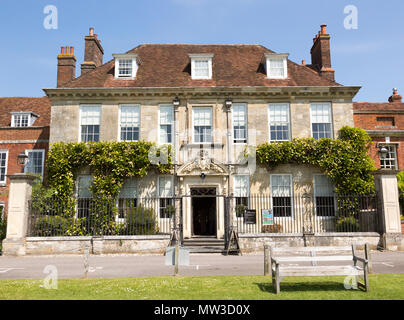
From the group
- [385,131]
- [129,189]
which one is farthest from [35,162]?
[385,131]

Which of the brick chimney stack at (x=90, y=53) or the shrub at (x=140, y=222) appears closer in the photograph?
the shrub at (x=140, y=222)

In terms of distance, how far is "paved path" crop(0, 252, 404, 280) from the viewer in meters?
9.65

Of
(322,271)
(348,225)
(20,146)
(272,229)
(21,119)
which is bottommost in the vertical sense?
(322,271)

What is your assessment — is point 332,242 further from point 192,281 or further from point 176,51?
point 176,51

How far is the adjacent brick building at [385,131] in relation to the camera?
21172mm

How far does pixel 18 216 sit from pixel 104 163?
198 inches

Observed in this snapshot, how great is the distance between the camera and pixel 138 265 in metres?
11.2

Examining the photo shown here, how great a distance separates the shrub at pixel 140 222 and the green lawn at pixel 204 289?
6743mm

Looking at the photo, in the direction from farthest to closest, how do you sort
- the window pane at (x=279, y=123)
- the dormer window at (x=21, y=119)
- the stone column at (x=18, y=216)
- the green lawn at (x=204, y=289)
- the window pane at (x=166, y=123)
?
the dormer window at (x=21, y=119)
the window pane at (x=279, y=123)
the window pane at (x=166, y=123)
the stone column at (x=18, y=216)
the green lawn at (x=204, y=289)

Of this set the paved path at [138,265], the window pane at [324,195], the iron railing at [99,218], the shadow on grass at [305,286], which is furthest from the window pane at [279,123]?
the shadow on grass at [305,286]

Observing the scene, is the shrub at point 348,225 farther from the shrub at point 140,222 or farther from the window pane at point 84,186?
the window pane at point 84,186

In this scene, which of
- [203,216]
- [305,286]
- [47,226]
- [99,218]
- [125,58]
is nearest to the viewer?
[305,286]

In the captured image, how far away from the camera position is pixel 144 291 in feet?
23.2

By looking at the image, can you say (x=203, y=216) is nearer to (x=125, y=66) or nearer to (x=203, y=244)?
(x=203, y=244)
